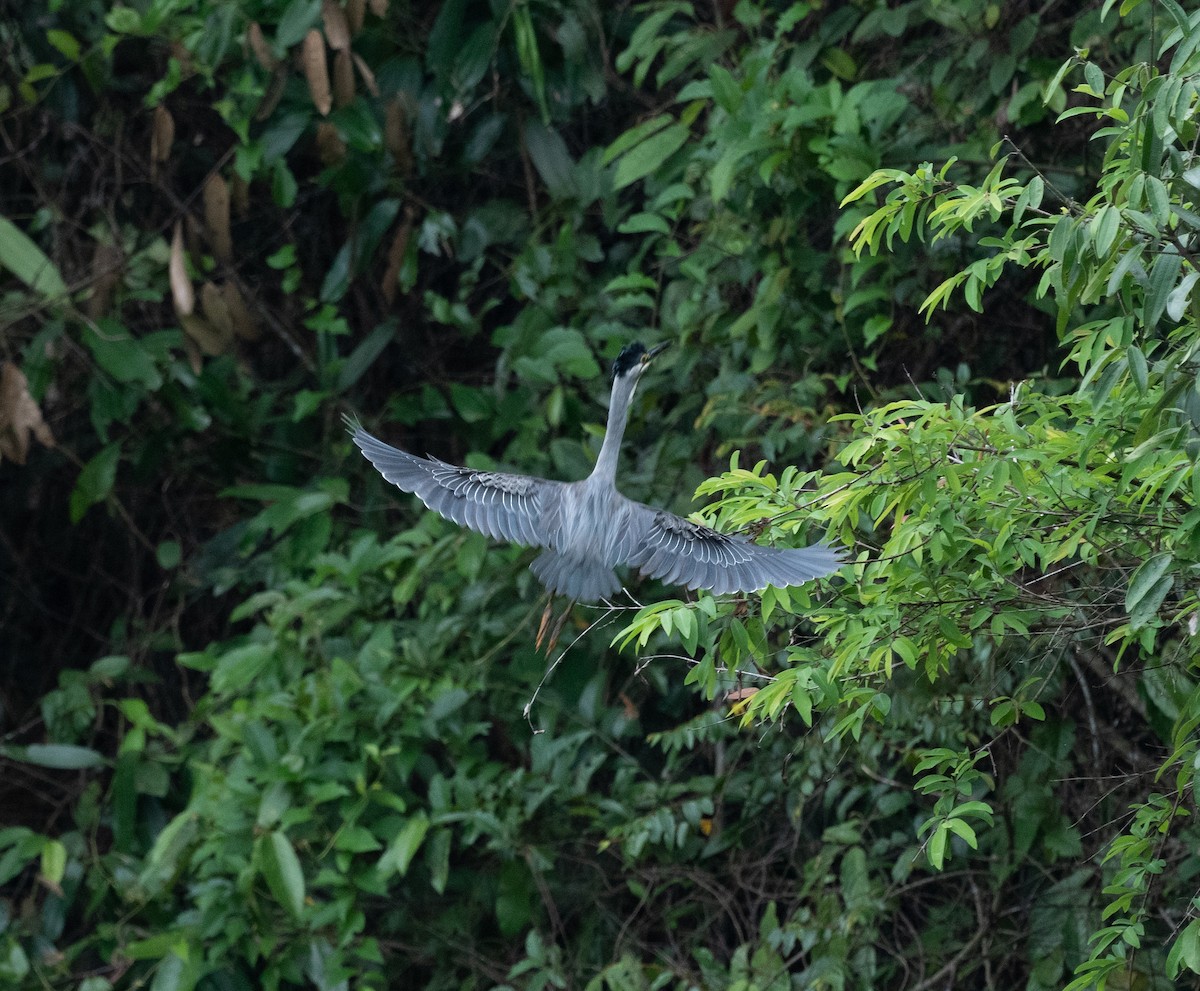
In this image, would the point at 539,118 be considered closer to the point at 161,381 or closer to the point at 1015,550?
the point at 161,381

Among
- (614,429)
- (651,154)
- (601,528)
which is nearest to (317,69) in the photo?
(651,154)

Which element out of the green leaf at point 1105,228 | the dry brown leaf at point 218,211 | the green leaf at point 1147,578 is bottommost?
the dry brown leaf at point 218,211

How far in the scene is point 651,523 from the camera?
12.0ft

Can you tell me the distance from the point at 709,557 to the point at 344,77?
3.12 meters

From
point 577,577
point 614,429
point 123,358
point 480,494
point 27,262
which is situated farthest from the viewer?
point 27,262

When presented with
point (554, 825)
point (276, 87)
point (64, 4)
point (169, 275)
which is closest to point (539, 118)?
point (276, 87)

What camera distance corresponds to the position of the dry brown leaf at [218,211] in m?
6.00

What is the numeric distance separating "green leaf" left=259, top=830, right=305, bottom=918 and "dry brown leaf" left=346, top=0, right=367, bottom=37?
9.07 feet

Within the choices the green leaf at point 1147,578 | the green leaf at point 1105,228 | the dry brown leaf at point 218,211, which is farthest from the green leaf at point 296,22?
the green leaf at point 1147,578

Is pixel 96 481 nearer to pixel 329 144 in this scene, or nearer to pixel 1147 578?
pixel 329 144

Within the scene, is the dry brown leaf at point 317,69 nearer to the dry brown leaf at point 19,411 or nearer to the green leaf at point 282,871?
the dry brown leaf at point 19,411

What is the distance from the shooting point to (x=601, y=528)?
12.3 ft

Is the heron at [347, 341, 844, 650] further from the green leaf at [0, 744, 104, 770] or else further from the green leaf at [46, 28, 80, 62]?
the green leaf at [46, 28, 80, 62]

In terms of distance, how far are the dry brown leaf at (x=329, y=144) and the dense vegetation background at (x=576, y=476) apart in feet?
0.07
